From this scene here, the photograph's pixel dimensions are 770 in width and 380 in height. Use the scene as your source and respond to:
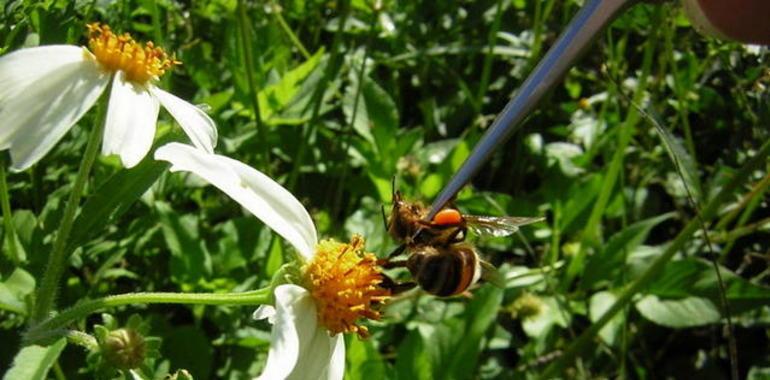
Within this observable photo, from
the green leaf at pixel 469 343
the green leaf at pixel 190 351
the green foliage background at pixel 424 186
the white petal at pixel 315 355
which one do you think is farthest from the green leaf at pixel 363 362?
the white petal at pixel 315 355

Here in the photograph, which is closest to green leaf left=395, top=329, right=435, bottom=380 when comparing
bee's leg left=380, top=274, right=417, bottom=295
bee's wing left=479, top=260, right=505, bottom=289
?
bee's wing left=479, top=260, right=505, bottom=289

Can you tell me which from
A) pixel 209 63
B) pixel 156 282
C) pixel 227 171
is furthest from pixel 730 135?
pixel 227 171

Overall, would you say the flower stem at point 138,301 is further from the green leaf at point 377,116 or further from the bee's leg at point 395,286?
the green leaf at point 377,116

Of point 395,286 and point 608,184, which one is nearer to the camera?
point 395,286

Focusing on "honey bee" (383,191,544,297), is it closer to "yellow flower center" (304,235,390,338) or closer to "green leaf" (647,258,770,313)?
"yellow flower center" (304,235,390,338)

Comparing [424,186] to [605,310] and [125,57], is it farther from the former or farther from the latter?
[125,57]

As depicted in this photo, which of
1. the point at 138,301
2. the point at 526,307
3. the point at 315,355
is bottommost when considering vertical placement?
the point at 526,307

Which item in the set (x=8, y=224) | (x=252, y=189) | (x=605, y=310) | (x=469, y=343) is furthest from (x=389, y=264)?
(x=605, y=310)
